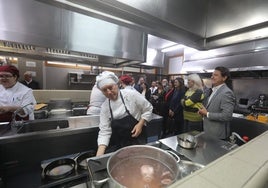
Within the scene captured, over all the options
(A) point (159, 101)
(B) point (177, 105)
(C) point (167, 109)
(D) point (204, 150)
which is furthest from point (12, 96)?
(A) point (159, 101)

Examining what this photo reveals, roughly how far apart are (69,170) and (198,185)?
1.16 m

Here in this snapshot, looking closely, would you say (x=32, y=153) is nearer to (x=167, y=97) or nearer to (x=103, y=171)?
(x=103, y=171)

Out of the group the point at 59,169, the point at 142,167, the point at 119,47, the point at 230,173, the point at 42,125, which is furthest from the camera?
the point at 119,47

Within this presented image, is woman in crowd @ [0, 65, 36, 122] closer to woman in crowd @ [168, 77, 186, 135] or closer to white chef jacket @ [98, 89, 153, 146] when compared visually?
white chef jacket @ [98, 89, 153, 146]

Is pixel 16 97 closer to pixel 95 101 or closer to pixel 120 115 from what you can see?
pixel 95 101

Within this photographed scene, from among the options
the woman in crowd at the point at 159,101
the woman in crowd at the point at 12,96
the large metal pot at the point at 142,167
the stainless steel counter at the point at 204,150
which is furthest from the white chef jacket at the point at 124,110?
the woman in crowd at the point at 159,101

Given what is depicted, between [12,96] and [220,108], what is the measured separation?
210 cm

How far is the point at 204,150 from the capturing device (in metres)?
0.88

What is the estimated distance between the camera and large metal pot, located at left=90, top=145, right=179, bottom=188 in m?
0.53

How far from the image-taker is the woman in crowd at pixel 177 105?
2.82m

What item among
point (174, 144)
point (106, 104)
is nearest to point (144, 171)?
point (174, 144)

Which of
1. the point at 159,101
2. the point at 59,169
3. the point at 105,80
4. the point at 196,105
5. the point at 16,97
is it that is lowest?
the point at 59,169

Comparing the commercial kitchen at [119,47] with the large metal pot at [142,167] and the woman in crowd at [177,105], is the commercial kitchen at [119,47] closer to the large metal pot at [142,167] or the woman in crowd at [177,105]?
the large metal pot at [142,167]

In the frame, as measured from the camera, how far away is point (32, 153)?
113 centimetres
